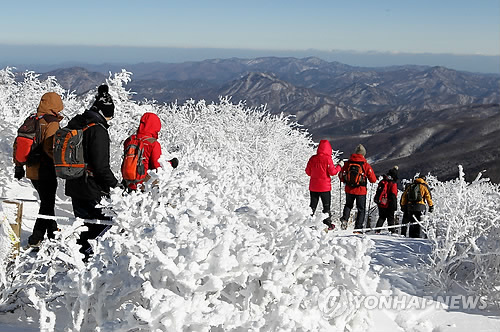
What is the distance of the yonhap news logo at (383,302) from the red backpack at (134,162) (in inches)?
90.3

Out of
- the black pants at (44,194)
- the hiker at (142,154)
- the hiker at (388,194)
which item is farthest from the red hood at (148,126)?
the hiker at (388,194)

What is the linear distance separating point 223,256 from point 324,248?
97cm

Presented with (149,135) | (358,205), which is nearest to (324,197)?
(358,205)

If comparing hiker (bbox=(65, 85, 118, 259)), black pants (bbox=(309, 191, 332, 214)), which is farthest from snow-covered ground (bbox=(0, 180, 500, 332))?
black pants (bbox=(309, 191, 332, 214))

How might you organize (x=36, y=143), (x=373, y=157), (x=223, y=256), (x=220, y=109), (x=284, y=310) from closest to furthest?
(x=223, y=256)
(x=284, y=310)
(x=36, y=143)
(x=220, y=109)
(x=373, y=157)

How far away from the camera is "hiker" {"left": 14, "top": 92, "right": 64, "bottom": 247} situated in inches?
179

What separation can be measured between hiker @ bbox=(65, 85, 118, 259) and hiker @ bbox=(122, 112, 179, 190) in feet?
0.89

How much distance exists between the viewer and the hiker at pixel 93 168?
399 centimetres

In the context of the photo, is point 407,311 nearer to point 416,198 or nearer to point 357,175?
point 357,175

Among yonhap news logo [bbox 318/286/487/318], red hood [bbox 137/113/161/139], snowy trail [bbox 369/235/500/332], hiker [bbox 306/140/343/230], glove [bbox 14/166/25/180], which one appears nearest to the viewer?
yonhap news logo [bbox 318/286/487/318]

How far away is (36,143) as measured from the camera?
A: 4.53 m

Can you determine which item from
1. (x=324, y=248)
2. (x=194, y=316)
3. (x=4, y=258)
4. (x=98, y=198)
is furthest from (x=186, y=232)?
(x=98, y=198)

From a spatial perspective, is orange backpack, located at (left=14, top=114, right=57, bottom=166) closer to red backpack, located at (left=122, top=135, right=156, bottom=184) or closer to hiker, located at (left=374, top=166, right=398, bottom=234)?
red backpack, located at (left=122, top=135, right=156, bottom=184)

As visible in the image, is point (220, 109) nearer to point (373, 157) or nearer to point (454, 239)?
point (454, 239)
